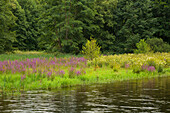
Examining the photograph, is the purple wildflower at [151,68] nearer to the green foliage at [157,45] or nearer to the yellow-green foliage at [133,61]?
the yellow-green foliage at [133,61]

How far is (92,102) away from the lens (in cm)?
1112

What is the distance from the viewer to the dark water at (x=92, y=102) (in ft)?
31.8

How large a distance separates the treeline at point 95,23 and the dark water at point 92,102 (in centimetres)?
3236

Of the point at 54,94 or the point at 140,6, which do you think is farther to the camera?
the point at 140,6

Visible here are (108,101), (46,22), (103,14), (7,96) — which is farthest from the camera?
(103,14)

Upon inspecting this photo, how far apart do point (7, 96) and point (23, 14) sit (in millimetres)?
61521

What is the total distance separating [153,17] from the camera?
57.6 m

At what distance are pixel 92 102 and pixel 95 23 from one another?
45206 mm

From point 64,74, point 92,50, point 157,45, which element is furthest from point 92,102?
point 157,45

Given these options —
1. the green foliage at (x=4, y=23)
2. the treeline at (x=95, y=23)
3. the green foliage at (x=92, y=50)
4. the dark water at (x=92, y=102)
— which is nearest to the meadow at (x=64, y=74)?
the green foliage at (x=92, y=50)

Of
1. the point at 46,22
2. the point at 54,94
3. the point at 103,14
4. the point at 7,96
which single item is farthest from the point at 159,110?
the point at 103,14

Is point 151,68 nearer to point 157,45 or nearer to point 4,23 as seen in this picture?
point 157,45

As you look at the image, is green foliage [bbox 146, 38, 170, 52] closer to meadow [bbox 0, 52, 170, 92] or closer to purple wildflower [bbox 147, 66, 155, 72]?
meadow [bbox 0, 52, 170, 92]

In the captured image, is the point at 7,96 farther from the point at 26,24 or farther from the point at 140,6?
the point at 26,24
